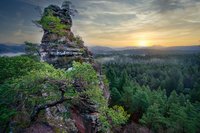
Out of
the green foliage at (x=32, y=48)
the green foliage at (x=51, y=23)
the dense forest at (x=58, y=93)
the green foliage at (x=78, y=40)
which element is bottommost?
the dense forest at (x=58, y=93)

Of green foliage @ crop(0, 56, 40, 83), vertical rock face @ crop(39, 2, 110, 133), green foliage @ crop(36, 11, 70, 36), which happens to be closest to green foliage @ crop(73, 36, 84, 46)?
vertical rock face @ crop(39, 2, 110, 133)

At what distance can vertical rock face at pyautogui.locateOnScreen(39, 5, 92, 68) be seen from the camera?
25.3 m

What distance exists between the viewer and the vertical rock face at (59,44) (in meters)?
25.3

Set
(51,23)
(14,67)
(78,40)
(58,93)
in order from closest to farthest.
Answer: (58,93), (14,67), (51,23), (78,40)

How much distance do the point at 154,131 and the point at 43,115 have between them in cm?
2543

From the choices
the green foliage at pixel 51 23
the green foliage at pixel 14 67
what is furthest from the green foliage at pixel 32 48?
the green foliage at pixel 14 67

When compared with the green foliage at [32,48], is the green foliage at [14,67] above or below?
below

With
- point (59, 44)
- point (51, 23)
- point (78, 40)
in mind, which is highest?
point (51, 23)

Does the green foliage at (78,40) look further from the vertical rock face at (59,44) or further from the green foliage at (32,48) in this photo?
the green foliage at (32,48)

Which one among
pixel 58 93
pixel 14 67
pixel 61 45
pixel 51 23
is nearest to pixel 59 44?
pixel 61 45

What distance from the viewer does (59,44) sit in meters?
26.5

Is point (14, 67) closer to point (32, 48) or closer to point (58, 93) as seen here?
point (58, 93)

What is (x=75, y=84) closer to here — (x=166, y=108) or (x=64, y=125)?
(x=64, y=125)

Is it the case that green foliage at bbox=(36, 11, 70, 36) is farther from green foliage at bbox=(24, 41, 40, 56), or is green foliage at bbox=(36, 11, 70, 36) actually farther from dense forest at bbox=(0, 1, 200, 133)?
green foliage at bbox=(24, 41, 40, 56)
